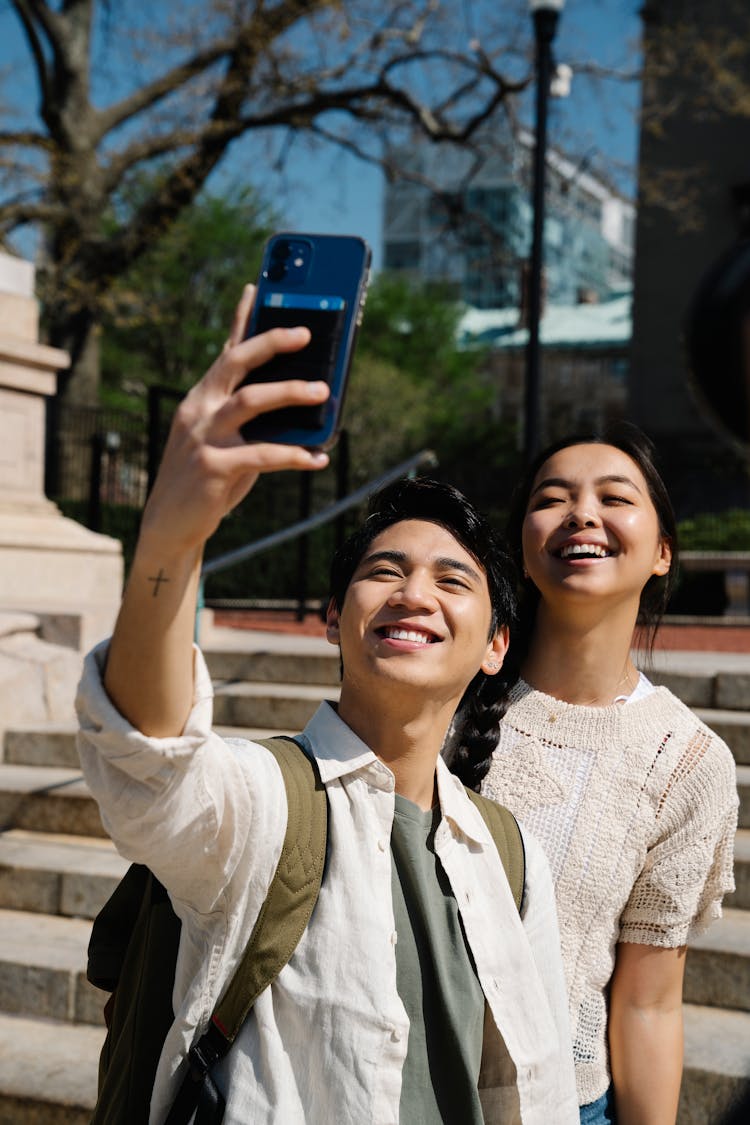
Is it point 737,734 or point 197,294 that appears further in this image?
point 197,294

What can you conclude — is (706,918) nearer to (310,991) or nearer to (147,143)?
(310,991)

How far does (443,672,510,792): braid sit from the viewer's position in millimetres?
2129

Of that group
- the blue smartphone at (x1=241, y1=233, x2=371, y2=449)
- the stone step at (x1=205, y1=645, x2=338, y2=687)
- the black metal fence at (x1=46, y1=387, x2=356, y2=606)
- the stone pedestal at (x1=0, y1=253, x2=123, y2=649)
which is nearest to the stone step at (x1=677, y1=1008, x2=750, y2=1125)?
the blue smartphone at (x1=241, y1=233, x2=371, y2=449)

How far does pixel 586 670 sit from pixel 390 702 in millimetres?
661

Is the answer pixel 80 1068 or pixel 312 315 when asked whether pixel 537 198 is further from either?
pixel 312 315

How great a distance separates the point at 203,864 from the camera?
141 centimetres

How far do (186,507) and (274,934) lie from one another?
61 centimetres

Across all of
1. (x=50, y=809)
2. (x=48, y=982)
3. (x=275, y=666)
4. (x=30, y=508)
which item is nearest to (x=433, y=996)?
(x=48, y=982)

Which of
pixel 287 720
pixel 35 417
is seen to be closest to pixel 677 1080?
pixel 287 720

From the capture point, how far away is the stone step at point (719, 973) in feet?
12.1

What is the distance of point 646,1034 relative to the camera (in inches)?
75.9

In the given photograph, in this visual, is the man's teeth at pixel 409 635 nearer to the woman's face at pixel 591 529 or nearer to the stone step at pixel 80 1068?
the woman's face at pixel 591 529

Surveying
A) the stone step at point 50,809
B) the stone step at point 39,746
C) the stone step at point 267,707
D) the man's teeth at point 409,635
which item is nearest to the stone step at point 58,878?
the stone step at point 50,809

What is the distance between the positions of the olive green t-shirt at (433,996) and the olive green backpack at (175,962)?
0.15 metres
